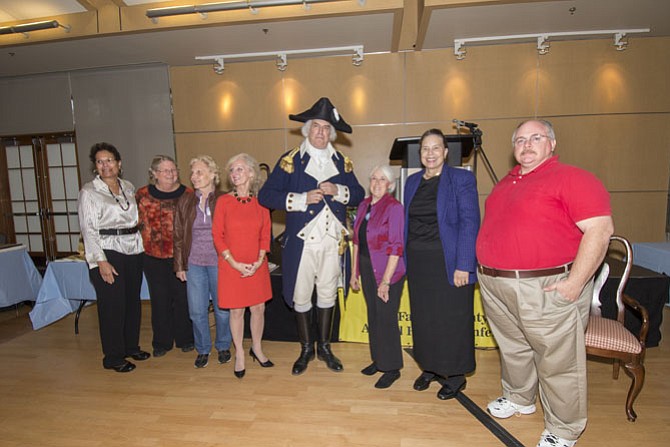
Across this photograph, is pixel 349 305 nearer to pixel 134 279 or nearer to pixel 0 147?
pixel 134 279

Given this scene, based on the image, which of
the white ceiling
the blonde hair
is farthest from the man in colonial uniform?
the white ceiling

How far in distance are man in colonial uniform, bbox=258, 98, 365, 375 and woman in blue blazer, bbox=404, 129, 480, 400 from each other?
1.74 ft

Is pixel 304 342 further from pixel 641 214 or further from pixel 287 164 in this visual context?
pixel 641 214

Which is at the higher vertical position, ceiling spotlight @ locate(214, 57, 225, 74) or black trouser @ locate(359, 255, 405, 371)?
ceiling spotlight @ locate(214, 57, 225, 74)

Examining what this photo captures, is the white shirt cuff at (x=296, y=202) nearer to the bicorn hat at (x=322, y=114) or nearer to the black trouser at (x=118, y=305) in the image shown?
the bicorn hat at (x=322, y=114)

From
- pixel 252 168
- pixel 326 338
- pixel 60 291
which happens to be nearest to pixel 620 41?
pixel 252 168

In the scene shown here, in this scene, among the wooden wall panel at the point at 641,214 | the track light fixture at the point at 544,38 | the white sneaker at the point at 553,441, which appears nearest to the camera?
the white sneaker at the point at 553,441

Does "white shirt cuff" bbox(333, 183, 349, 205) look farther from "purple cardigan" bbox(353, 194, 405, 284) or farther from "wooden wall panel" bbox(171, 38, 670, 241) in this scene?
"wooden wall panel" bbox(171, 38, 670, 241)

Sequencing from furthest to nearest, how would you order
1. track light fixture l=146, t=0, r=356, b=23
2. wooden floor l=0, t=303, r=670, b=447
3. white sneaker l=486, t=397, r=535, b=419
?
1. track light fixture l=146, t=0, r=356, b=23
2. white sneaker l=486, t=397, r=535, b=419
3. wooden floor l=0, t=303, r=670, b=447

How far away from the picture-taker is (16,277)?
3.74 metres

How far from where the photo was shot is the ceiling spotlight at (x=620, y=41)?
4.06 metres

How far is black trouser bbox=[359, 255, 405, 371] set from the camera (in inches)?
89.8

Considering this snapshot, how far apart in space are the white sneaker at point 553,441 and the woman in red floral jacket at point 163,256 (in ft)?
8.11

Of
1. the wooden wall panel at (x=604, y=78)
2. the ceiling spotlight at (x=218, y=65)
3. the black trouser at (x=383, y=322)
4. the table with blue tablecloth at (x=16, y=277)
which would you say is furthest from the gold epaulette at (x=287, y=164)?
the wooden wall panel at (x=604, y=78)
